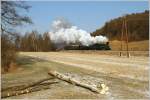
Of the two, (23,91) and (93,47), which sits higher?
(93,47)

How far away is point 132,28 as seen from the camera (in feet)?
421

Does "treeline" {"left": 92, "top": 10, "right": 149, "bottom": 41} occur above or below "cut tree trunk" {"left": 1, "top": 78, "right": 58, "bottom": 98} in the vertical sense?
above

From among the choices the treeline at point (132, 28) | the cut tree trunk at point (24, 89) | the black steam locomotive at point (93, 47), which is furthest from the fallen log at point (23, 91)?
the treeline at point (132, 28)

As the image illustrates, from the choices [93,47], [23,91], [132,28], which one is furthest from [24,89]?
[132,28]

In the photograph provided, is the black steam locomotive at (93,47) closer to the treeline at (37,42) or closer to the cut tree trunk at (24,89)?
the treeline at (37,42)

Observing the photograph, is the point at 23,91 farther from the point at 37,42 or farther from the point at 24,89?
the point at 37,42

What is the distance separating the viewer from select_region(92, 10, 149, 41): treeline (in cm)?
12230

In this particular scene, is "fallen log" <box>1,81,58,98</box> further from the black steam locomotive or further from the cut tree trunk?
the black steam locomotive

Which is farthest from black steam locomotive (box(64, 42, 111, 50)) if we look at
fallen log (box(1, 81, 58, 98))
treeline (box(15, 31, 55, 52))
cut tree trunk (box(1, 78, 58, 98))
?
fallen log (box(1, 81, 58, 98))

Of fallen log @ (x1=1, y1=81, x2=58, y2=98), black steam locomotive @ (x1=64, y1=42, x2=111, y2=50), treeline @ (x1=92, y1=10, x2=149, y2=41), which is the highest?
treeline @ (x1=92, y1=10, x2=149, y2=41)

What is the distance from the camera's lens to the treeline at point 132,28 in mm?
122300

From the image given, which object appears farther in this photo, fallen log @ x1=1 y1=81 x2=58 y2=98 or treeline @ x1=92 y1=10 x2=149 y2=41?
treeline @ x1=92 y1=10 x2=149 y2=41

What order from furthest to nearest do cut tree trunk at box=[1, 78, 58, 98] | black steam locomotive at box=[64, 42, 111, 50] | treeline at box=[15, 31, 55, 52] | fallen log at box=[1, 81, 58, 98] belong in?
treeline at box=[15, 31, 55, 52] < black steam locomotive at box=[64, 42, 111, 50] < cut tree trunk at box=[1, 78, 58, 98] < fallen log at box=[1, 81, 58, 98]

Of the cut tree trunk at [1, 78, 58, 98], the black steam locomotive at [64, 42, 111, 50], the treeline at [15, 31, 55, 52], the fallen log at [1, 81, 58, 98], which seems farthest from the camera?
the treeline at [15, 31, 55, 52]
